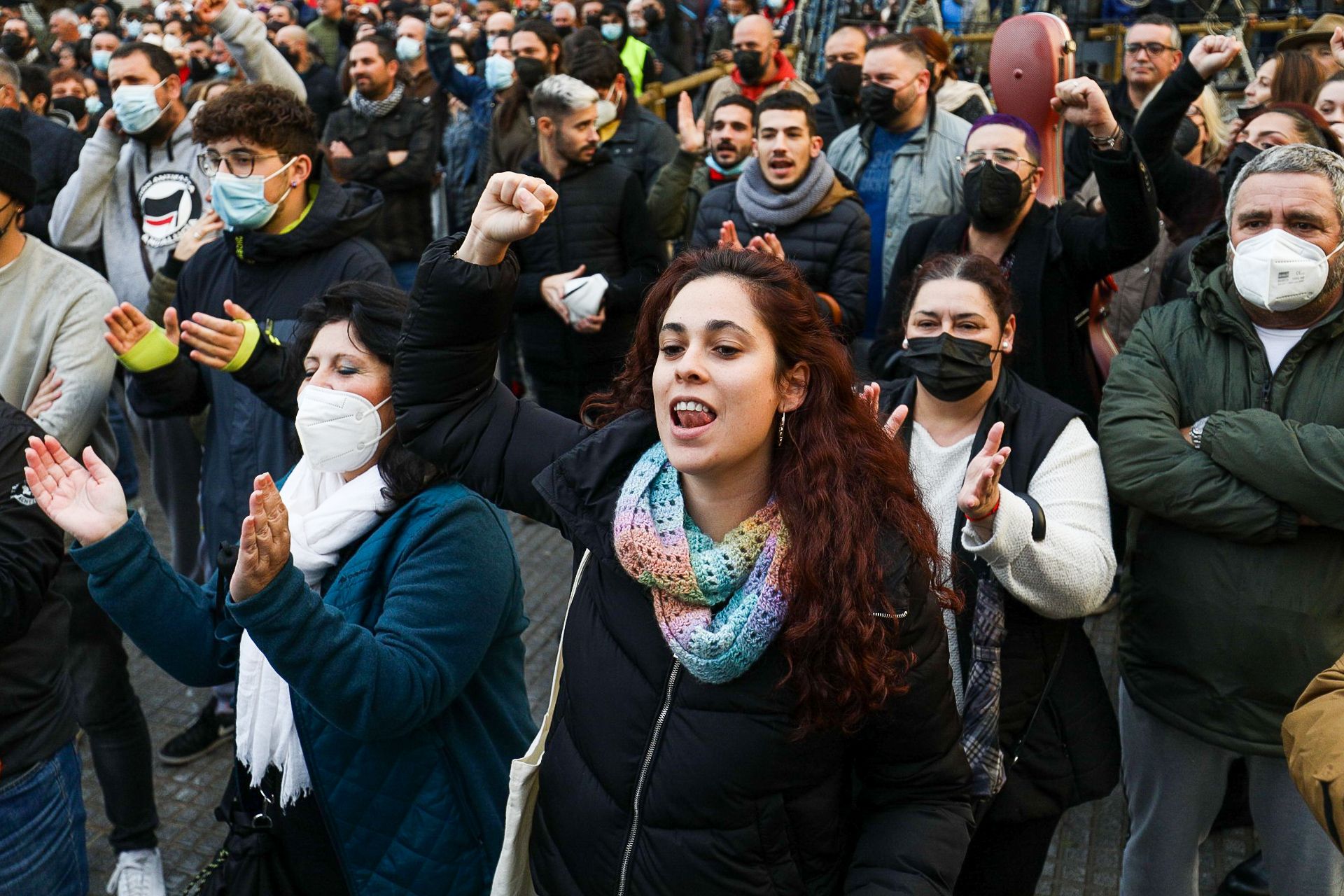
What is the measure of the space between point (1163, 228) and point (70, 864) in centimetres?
446

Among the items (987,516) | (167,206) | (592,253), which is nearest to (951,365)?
(987,516)

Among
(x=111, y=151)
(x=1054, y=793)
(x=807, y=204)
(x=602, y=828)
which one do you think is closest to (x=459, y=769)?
(x=602, y=828)

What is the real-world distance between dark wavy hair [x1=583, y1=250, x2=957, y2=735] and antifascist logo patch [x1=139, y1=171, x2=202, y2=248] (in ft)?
10.9

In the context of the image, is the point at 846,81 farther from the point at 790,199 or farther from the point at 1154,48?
the point at 790,199

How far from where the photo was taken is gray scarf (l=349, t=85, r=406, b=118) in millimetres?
7316

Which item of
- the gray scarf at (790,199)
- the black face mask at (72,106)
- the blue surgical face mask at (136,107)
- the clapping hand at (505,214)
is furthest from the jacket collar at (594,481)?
the black face mask at (72,106)

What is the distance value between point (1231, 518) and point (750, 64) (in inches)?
208

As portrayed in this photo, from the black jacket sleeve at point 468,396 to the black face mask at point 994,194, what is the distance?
7.47 ft

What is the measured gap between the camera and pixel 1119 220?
12.4ft

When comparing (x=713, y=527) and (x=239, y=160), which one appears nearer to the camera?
(x=713, y=527)

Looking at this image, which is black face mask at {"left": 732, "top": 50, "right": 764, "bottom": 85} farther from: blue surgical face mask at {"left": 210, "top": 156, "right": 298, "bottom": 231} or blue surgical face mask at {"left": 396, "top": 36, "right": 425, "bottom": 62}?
blue surgical face mask at {"left": 210, "top": 156, "right": 298, "bottom": 231}

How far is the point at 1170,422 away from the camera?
120 inches

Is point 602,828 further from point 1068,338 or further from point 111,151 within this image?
point 111,151

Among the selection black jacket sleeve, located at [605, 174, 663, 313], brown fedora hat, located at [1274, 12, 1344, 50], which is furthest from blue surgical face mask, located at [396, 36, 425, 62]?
brown fedora hat, located at [1274, 12, 1344, 50]
